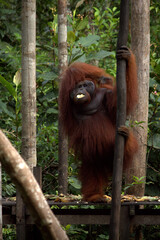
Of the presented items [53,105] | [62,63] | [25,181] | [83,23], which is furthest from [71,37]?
[25,181]

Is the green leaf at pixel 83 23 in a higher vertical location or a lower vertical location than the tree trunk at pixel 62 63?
higher

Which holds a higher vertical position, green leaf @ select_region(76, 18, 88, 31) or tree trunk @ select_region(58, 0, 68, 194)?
green leaf @ select_region(76, 18, 88, 31)

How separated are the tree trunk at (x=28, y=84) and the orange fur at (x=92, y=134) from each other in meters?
0.34

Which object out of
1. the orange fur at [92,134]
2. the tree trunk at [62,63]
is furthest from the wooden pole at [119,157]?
the tree trunk at [62,63]

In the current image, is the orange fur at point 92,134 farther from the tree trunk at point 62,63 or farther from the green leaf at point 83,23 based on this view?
the green leaf at point 83,23

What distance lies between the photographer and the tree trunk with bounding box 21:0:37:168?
167 inches

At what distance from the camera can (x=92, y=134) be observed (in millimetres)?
4051

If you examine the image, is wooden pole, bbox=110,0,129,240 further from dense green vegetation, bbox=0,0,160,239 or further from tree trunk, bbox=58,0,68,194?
dense green vegetation, bbox=0,0,160,239

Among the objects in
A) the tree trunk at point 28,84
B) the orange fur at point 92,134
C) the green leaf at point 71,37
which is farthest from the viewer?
the green leaf at point 71,37

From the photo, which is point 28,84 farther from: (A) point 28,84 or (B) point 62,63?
(B) point 62,63

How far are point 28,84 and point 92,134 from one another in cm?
82

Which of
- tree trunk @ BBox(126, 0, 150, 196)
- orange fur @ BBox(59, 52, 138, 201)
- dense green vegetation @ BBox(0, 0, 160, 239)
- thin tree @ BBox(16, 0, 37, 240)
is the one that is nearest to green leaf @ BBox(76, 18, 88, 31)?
dense green vegetation @ BBox(0, 0, 160, 239)

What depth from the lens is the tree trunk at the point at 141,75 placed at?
473 centimetres

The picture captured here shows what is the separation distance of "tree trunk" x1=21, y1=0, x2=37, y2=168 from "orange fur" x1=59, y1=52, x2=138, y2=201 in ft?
1.11
